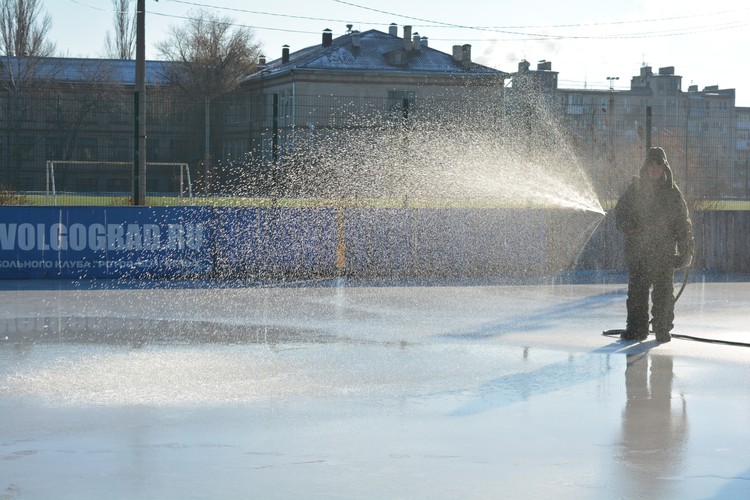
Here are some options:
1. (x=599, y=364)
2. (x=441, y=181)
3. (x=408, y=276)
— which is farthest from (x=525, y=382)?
(x=441, y=181)

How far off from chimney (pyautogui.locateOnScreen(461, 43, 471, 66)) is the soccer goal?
26.3 meters

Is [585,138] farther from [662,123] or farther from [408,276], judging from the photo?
[408,276]

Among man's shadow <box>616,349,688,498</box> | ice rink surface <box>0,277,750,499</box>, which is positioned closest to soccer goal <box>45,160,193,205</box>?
ice rink surface <box>0,277,750,499</box>

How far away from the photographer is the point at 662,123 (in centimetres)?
2486

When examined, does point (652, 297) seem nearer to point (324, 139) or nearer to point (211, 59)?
point (324, 139)

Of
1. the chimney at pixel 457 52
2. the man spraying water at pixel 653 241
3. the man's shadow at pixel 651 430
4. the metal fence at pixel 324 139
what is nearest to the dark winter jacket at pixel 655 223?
the man spraying water at pixel 653 241

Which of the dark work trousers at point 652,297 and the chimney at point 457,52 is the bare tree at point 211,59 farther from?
the dark work trousers at point 652,297

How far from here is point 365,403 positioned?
8.39 metres

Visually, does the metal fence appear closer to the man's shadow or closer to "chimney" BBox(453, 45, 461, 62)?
the man's shadow

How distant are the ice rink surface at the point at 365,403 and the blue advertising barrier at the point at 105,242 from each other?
3673 mm

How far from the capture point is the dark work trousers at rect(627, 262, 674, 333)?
12000 millimetres

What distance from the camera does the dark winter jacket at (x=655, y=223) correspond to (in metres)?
12.2

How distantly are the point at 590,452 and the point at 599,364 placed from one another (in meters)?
3.54

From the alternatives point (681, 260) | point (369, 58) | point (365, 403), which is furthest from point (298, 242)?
point (369, 58)
